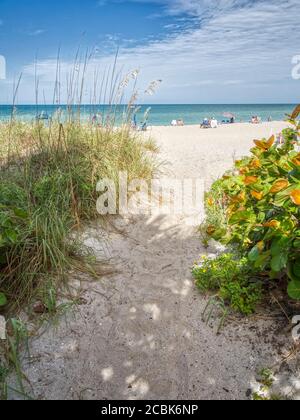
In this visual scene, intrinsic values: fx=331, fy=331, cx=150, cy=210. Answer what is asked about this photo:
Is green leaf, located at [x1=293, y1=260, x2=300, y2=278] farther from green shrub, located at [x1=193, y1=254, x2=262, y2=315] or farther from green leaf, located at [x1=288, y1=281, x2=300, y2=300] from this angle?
green shrub, located at [x1=193, y1=254, x2=262, y2=315]

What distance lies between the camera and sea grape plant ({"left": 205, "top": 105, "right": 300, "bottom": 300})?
1.74m

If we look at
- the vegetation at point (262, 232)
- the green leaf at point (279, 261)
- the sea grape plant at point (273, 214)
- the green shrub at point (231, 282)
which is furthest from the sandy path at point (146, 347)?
the green leaf at point (279, 261)

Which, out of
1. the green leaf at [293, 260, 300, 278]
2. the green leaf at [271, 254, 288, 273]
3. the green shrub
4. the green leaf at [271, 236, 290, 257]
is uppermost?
the green leaf at [271, 236, 290, 257]

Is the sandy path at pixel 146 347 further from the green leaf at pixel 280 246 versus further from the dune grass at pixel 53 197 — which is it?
the green leaf at pixel 280 246

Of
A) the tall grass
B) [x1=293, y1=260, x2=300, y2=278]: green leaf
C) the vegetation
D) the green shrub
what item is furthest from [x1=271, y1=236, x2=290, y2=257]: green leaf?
the tall grass

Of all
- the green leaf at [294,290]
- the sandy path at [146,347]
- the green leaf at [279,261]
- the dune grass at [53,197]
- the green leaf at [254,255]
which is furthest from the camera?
the dune grass at [53,197]

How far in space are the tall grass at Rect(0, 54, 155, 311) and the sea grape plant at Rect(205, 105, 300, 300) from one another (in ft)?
4.76

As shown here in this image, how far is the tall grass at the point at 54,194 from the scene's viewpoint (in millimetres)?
2678

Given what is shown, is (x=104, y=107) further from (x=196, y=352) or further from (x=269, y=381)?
(x=269, y=381)

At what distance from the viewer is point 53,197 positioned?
11.2 ft

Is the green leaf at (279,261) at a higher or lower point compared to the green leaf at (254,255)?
higher

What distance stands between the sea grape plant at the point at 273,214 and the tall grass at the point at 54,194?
4.76 ft
